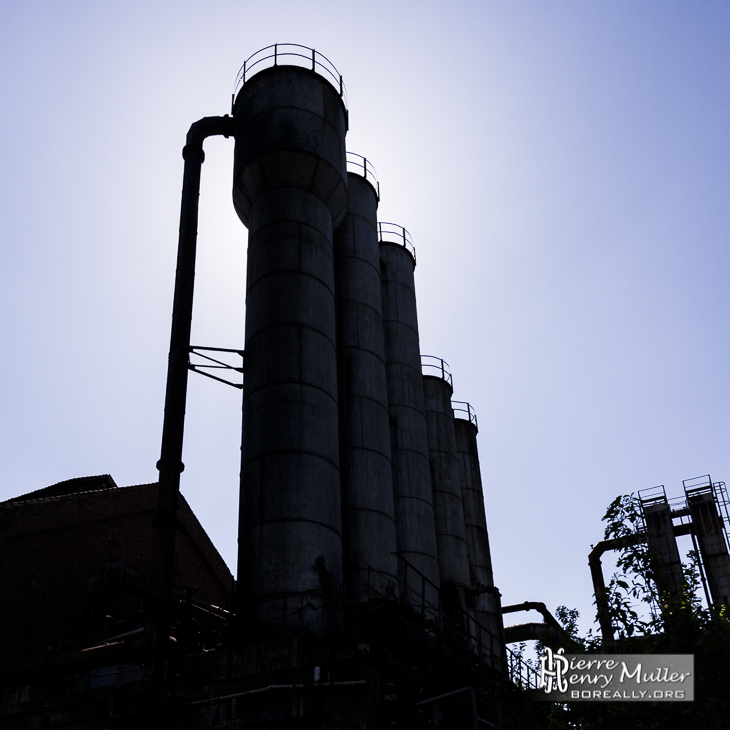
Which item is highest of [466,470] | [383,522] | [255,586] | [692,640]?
[466,470]

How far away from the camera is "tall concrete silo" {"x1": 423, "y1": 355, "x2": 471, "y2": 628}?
97.4 ft

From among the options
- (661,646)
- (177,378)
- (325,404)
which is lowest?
(661,646)

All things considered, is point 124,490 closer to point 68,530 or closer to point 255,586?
point 68,530

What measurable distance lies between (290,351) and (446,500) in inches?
505

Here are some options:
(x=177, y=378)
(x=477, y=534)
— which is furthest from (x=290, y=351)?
(x=477, y=534)

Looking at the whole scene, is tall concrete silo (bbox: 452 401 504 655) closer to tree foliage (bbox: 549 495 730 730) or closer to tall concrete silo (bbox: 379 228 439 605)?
tall concrete silo (bbox: 379 228 439 605)

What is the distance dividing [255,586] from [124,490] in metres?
10.8

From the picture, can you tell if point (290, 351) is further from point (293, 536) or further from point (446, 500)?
point (446, 500)

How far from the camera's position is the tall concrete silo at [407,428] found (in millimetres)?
27031

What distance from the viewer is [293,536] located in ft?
63.2

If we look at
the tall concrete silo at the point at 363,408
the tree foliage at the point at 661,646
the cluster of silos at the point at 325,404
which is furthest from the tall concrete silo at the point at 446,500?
the tree foliage at the point at 661,646

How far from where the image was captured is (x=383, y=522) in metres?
24.3

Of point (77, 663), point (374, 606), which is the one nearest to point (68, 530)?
point (77, 663)

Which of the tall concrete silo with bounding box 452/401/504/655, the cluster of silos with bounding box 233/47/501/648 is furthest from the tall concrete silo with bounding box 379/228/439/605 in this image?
the tall concrete silo with bounding box 452/401/504/655
